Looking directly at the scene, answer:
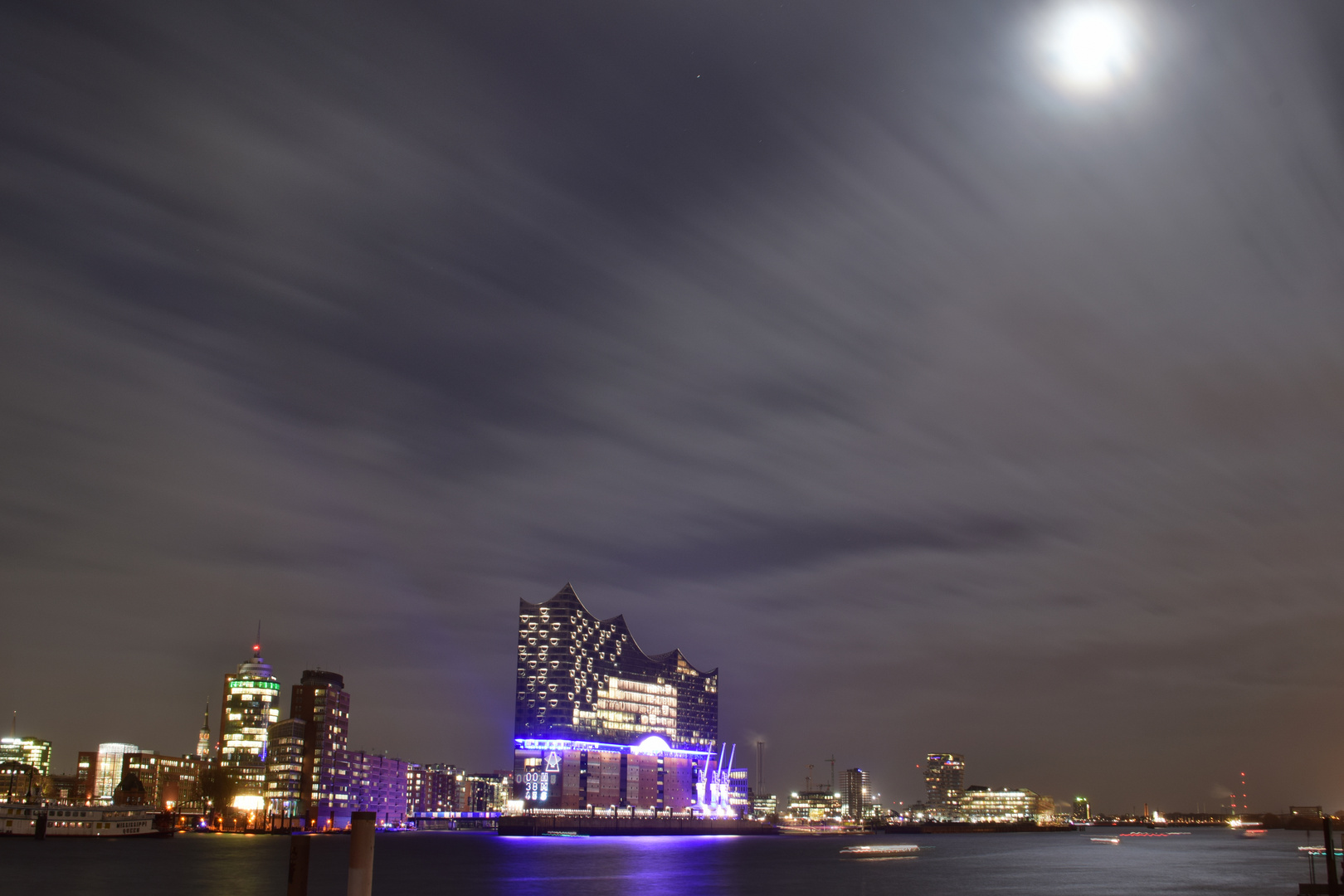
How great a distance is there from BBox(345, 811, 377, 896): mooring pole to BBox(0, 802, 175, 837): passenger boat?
156m

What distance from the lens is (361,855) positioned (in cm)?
2225

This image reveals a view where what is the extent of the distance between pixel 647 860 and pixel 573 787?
83924 mm

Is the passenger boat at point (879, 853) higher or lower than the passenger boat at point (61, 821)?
lower

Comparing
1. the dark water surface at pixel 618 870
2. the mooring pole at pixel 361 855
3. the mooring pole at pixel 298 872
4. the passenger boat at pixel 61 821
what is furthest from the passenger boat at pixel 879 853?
the mooring pole at pixel 361 855

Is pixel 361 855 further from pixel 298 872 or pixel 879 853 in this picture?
pixel 879 853

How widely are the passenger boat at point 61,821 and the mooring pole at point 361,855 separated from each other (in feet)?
511

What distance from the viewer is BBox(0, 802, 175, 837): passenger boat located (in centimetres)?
15225

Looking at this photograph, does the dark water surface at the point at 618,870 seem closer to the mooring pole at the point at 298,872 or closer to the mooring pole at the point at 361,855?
the mooring pole at the point at 298,872

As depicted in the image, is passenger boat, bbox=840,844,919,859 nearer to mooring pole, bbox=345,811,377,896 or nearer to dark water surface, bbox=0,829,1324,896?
dark water surface, bbox=0,829,1324,896

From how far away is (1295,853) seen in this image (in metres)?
154

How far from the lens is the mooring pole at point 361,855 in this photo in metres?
21.9

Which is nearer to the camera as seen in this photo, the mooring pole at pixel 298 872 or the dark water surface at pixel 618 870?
the mooring pole at pixel 298 872

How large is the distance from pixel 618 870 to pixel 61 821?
103 m

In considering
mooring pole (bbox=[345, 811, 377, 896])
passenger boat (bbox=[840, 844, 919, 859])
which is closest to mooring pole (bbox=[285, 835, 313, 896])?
mooring pole (bbox=[345, 811, 377, 896])
